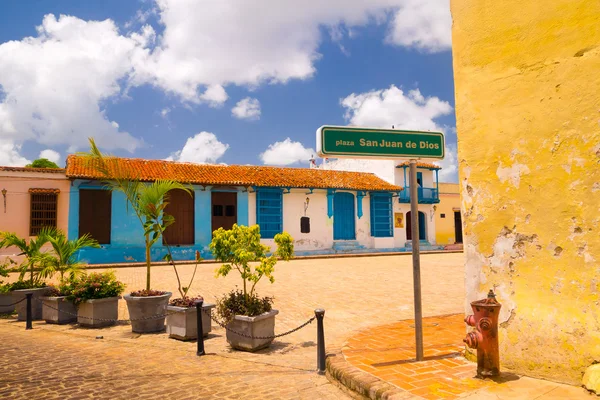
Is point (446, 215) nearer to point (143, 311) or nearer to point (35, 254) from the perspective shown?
point (143, 311)

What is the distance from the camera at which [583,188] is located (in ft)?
10.6

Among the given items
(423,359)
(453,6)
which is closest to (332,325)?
(423,359)

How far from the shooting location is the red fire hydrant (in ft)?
10.8

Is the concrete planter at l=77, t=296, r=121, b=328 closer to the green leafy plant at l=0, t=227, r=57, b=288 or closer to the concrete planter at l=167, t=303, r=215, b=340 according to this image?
the green leafy plant at l=0, t=227, r=57, b=288

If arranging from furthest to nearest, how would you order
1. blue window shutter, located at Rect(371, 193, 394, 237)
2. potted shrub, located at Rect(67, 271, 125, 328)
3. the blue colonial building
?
1. blue window shutter, located at Rect(371, 193, 394, 237)
2. the blue colonial building
3. potted shrub, located at Rect(67, 271, 125, 328)

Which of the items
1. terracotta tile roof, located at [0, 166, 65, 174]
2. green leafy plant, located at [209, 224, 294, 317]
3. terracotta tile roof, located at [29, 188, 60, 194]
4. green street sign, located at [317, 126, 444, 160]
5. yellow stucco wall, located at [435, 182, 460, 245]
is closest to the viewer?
green street sign, located at [317, 126, 444, 160]

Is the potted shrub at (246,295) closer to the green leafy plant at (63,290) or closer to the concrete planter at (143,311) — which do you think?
the concrete planter at (143,311)

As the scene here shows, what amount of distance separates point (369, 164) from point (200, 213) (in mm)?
13977

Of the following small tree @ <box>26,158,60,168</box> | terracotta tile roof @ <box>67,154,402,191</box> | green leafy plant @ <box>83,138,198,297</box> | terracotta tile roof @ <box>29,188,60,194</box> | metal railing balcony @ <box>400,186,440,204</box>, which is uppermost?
small tree @ <box>26,158,60,168</box>

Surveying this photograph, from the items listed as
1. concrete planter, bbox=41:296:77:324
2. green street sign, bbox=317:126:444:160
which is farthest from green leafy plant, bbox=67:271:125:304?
green street sign, bbox=317:126:444:160

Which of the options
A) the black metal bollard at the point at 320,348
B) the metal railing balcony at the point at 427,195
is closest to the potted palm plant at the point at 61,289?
→ the black metal bollard at the point at 320,348

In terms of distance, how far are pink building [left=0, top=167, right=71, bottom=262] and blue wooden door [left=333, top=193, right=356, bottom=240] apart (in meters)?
14.2

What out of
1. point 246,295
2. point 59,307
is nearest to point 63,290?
point 59,307

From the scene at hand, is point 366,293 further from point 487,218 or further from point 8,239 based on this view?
point 8,239
